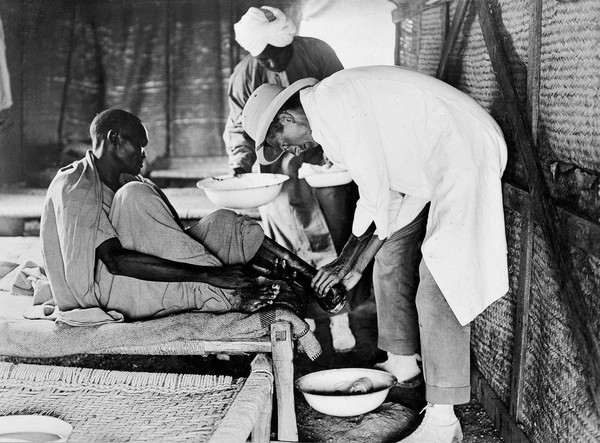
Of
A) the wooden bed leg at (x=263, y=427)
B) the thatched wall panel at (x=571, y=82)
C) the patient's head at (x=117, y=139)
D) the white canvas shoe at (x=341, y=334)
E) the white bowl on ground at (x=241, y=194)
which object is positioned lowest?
the white canvas shoe at (x=341, y=334)

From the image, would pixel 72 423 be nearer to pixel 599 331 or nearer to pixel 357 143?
pixel 357 143

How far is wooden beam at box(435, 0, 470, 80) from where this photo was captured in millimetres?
3136

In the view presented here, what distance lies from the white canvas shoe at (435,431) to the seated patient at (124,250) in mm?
671

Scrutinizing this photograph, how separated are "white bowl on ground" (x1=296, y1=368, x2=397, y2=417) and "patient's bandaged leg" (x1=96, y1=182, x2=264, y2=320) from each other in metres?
0.48

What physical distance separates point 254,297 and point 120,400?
24.7 inches

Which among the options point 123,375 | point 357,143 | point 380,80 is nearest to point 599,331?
point 357,143

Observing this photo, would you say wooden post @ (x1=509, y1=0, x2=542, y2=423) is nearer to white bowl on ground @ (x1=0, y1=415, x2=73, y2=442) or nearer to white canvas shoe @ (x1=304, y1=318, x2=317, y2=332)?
white canvas shoe @ (x1=304, y1=318, x2=317, y2=332)

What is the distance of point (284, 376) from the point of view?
2.62 metres

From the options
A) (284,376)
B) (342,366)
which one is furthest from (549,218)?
(342,366)

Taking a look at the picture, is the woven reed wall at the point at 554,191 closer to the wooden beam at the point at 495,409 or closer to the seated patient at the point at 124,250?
the wooden beam at the point at 495,409

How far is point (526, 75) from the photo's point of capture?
98.8 inches

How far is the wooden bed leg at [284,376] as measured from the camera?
262 cm

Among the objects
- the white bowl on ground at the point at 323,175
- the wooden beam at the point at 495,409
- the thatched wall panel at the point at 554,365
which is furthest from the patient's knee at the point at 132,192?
the wooden beam at the point at 495,409

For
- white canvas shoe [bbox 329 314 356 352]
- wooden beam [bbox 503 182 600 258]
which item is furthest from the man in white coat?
white canvas shoe [bbox 329 314 356 352]
